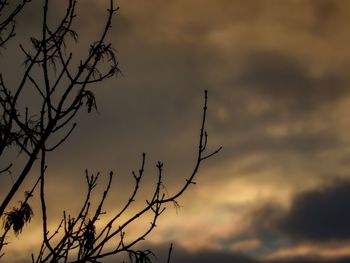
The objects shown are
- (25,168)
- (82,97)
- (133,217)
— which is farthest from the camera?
(82,97)

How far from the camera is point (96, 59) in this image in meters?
6.82

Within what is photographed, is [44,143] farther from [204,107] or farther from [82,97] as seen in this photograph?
[204,107]

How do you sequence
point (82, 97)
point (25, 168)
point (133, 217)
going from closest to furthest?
point (25, 168)
point (133, 217)
point (82, 97)

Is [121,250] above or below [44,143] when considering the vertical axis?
below

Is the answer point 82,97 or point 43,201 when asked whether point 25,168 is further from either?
point 82,97

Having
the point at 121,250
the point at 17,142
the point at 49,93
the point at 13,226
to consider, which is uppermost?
the point at 49,93

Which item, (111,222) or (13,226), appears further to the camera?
(13,226)

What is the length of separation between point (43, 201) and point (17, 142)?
0.94m

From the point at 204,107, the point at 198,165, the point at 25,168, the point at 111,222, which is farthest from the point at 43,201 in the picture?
the point at 204,107

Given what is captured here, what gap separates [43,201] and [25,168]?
373 mm

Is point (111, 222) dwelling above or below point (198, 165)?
below

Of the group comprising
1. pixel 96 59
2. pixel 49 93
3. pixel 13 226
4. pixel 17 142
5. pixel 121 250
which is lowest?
pixel 121 250

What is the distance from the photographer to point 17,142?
20.1ft

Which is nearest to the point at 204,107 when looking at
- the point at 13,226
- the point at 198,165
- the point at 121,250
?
the point at 198,165
